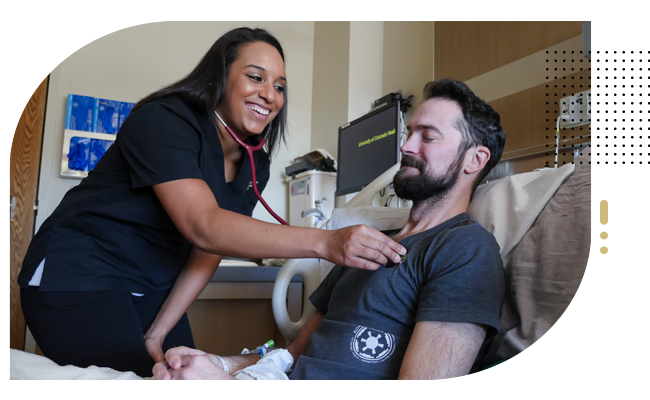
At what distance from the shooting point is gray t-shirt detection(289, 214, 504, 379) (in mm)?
866

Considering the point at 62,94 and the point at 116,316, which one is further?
the point at 62,94

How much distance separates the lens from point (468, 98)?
4.07 ft

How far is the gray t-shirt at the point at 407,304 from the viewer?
866 mm

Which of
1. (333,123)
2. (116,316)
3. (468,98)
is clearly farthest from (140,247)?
(333,123)

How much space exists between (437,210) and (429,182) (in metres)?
0.07

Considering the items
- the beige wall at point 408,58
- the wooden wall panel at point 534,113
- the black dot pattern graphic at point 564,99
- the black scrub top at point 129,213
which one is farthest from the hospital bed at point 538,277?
the beige wall at point 408,58

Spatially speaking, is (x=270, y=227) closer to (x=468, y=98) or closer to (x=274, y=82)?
(x=274, y=82)

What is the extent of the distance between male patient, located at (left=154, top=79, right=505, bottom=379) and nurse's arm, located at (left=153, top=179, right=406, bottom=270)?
11cm

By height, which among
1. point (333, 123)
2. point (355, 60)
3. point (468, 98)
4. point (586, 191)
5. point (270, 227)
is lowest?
point (270, 227)

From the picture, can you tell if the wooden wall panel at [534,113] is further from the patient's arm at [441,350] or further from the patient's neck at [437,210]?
the patient's arm at [441,350]

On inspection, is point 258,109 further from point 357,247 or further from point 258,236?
point 357,247
